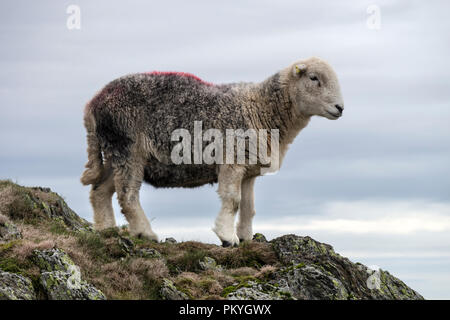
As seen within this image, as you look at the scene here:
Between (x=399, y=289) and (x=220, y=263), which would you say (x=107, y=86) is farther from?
(x=399, y=289)

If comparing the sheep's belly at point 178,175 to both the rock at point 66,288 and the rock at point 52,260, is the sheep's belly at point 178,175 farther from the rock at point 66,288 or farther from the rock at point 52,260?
the rock at point 66,288

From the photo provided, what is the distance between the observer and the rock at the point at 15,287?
39.4 ft

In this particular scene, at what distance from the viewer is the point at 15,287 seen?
40.5ft

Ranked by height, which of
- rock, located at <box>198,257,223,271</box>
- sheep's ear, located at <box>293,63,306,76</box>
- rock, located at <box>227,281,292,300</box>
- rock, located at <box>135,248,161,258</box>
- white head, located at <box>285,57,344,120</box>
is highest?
sheep's ear, located at <box>293,63,306,76</box>

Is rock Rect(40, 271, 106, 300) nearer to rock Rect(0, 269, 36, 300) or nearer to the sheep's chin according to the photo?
rock Rect(0, 269, 36, 300)

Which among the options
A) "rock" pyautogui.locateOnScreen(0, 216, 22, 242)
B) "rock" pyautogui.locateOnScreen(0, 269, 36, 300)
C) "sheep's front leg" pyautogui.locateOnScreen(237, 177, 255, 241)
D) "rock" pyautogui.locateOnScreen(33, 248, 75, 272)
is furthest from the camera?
"sheep's front leg" pyautogui.locateOnScreen(237, 177, 255, 241)

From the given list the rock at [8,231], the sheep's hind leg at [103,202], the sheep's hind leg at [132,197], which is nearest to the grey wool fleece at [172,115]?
the sheep's hind leg at [132,197]

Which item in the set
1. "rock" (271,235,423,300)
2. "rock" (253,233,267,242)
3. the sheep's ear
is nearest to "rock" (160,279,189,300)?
"rock" (271,235,423,300)

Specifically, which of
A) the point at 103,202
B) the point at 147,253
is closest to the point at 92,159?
the point at 103,202

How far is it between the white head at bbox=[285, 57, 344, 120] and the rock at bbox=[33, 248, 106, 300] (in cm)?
767

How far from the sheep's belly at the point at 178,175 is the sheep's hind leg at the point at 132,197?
0.34 metres

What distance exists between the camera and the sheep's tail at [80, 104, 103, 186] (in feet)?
61.1
